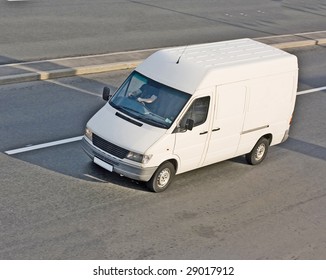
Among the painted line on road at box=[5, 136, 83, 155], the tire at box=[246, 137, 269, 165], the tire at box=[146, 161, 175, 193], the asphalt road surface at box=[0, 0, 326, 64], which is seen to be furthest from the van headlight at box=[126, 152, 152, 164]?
the asphalt road surface at box=[0, 0, 326, 64]

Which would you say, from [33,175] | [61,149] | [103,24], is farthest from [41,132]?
[103,24]

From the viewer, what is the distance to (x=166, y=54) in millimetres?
12062

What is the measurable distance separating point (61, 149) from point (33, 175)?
1348mm

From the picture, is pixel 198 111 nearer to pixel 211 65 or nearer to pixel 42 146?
pixel 211 65

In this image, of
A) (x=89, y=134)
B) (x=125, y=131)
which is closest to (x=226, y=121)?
(x=125, y=131)

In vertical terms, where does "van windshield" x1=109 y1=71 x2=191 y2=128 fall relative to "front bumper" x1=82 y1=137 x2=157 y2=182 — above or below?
above

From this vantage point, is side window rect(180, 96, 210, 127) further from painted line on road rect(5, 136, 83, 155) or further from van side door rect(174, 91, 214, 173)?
painted line on road rect(5, 136, 83, 155)

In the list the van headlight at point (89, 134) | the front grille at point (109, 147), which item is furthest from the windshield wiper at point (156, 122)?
the van headlight at point (89, 134)

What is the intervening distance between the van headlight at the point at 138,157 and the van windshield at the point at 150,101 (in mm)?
682

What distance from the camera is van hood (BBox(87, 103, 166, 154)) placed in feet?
35.8

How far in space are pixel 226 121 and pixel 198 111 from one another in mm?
676

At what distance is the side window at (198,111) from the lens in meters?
11.4

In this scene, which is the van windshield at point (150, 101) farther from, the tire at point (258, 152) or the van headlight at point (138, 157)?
the tire at point (258, 152)

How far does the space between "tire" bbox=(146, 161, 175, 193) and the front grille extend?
665 mm
